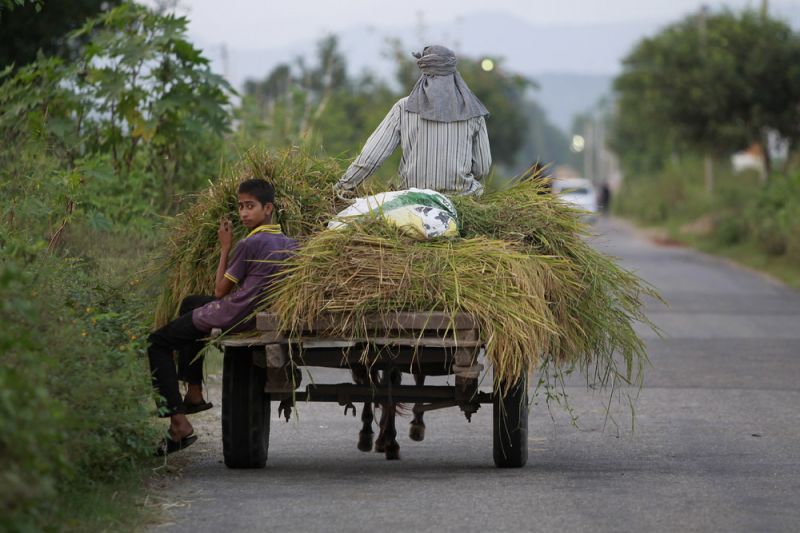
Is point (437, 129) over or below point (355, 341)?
over

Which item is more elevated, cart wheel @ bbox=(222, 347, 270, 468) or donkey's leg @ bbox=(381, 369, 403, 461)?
cart wheel @ bbox=(222, 347, 270, 468)

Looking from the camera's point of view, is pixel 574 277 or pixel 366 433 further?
pixel 366 433

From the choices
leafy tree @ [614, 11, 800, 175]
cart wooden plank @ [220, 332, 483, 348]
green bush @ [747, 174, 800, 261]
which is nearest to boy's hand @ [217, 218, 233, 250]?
cart wooden plank @ [220, 332, 483, 348]

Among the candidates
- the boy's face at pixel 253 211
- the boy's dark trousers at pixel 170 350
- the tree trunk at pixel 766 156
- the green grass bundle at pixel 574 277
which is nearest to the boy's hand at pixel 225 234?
the boy's face at pixel 253 211

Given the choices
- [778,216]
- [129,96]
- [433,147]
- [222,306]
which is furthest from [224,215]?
[778,216]

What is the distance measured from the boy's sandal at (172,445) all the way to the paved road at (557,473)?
17 centimetres

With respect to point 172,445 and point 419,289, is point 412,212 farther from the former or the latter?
point 172,445

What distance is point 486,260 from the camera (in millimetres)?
7492

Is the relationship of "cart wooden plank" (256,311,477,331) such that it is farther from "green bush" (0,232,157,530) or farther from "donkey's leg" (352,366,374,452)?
"donkey's leg" (352,366,374,452)

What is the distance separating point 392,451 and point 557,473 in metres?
1.16

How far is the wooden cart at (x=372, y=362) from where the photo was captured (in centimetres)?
717

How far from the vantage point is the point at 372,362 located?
7387 mm

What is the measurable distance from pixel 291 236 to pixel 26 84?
6088 mm

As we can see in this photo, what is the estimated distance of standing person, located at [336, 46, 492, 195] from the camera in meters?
8.77
